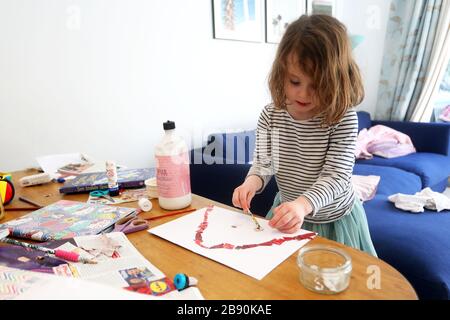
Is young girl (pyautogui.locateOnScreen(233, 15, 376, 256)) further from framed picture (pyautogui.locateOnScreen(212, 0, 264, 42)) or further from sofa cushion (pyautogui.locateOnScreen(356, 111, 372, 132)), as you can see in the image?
sofa cushion (pyautogui.locateOnScreen(356, 111, 372, 132))

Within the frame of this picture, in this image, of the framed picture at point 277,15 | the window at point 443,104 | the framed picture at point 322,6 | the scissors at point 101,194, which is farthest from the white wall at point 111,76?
the window at point 443,104

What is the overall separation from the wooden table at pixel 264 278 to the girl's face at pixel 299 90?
358 mm

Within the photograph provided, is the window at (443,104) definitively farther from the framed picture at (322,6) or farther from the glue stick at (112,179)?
the glue stick at (112,179)

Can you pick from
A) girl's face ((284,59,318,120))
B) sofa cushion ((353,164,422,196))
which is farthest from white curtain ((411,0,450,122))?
girl's face ((284,59,318,120))

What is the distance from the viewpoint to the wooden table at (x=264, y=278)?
1.52 ft

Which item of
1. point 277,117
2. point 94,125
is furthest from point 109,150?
point 277,117

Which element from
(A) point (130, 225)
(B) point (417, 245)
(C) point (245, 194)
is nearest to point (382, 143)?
(B) point (417, 245)

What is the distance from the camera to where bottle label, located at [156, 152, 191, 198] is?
76cm

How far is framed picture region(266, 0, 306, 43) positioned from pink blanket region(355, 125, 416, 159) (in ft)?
3.61

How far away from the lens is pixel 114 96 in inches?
69.5

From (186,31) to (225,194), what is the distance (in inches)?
45.9

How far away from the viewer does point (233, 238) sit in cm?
64

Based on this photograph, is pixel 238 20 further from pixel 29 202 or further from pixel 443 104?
pixel 443 104

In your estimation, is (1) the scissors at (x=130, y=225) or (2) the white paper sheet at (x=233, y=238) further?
(1) the scissors at (x=130, y=225)
